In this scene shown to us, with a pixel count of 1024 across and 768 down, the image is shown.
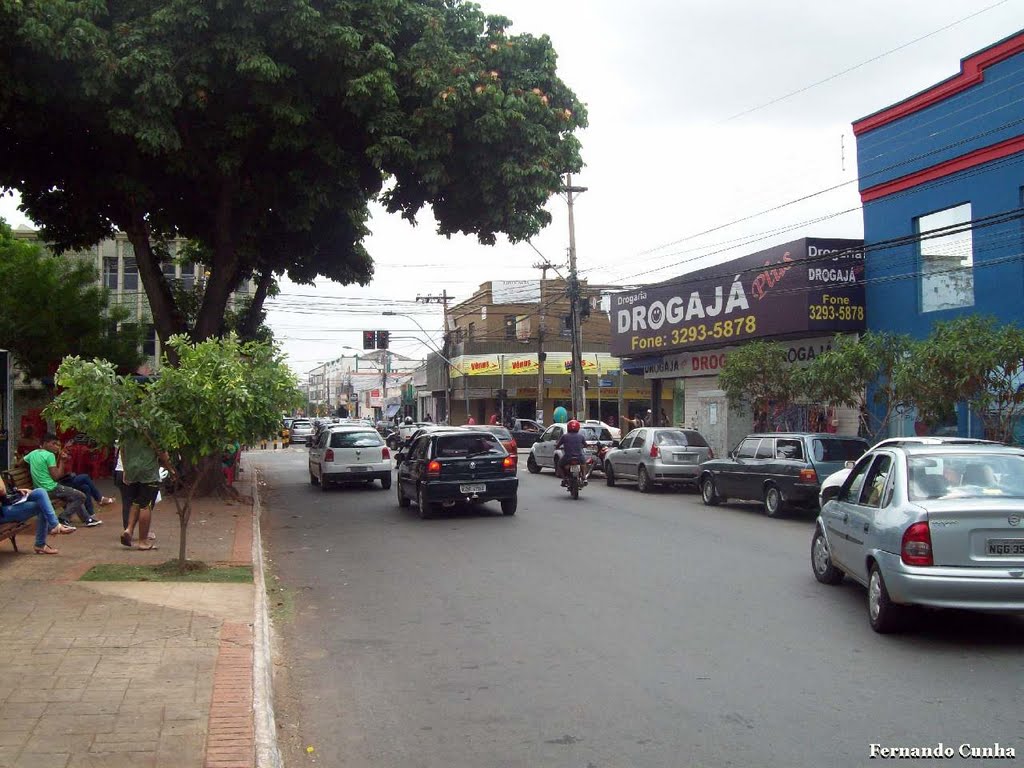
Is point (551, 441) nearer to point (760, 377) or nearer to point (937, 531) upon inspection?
point (760, 377)

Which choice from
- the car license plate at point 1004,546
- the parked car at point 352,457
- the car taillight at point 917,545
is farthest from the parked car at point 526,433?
the car license plate at point 1004,546

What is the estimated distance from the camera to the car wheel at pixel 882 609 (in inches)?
304

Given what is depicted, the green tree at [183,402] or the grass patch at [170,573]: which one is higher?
the green tree at [183,402]

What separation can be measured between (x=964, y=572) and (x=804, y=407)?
1949 centimetres

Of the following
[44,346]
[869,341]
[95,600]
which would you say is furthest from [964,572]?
[44,346]

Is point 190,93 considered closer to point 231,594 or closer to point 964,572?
point 231,594

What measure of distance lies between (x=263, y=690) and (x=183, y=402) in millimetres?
4944

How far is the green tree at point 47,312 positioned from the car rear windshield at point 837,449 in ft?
62.2

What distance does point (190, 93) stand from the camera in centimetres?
1638

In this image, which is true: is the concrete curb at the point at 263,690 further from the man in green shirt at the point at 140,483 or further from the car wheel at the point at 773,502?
the car wheel at the point at 773,502

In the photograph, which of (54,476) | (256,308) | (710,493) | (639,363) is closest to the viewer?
(54,476)

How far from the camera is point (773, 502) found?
1744cm

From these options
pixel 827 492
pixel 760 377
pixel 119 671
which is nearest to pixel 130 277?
pixel 760 377

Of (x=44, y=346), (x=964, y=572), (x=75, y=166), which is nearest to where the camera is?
(x=964, y=572)
